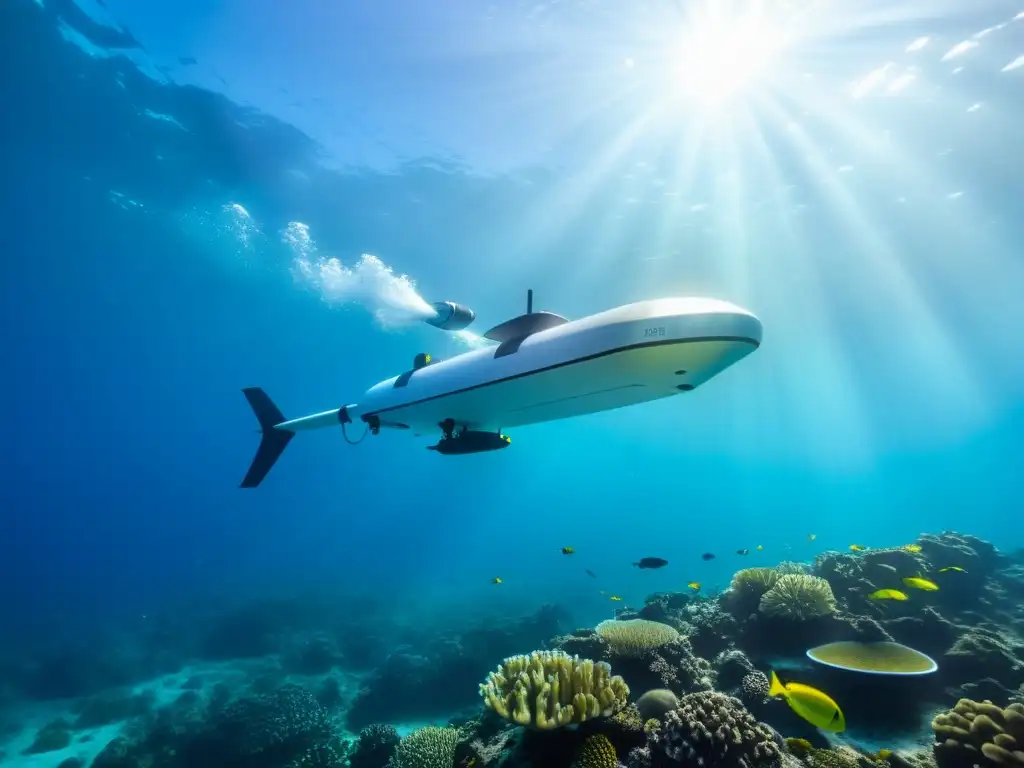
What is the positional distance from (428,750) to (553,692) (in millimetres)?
2963

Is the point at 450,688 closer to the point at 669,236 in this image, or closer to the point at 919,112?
the point at 669,236

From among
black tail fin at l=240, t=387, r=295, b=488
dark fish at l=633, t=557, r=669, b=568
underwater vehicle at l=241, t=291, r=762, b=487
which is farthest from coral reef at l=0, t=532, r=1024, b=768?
black tail fin at l=240, t=387, r=295, b=488

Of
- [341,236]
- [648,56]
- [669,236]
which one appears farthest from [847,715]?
[341,236]

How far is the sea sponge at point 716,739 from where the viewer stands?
140 inches

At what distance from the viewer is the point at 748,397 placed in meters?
46.0

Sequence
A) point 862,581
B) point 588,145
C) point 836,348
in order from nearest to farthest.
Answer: point 862,581
point 588,145
point 836,348

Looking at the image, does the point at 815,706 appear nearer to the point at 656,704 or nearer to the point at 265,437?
the point at 656,704

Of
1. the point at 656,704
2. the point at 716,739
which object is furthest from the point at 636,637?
the point at 716,739

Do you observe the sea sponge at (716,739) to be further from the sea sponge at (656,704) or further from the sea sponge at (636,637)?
the sea sponge at (636,637)

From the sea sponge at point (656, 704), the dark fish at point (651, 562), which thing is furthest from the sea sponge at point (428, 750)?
the dark fish at point (651, 562)

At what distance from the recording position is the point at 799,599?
6.57 metres

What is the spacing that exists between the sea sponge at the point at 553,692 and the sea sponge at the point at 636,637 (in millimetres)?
1270

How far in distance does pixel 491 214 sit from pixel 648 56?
34.0 feet

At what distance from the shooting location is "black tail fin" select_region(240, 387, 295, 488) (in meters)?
9.17
